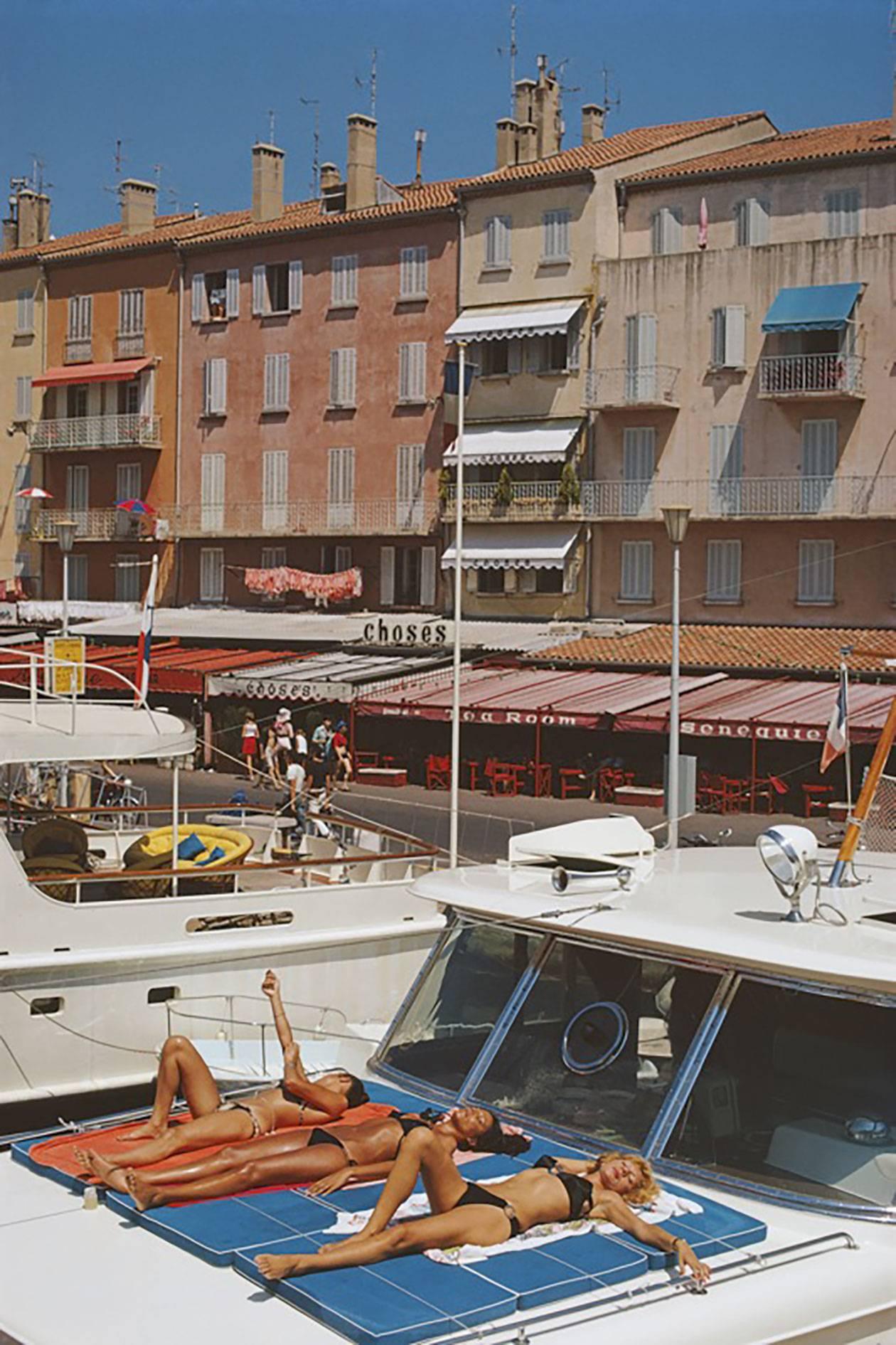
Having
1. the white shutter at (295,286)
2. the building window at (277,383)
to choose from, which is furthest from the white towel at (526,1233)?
the white shutter at (295,286)

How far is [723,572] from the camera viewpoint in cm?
3947

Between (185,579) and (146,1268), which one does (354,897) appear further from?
(185,579)

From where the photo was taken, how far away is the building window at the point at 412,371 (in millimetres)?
44312

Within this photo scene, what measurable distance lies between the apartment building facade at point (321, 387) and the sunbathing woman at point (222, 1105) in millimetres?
36218

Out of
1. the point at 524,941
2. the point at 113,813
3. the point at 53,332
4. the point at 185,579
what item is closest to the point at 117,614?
the point at 185,579

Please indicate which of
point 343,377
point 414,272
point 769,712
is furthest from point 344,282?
point 769,712

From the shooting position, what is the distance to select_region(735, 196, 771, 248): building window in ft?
132

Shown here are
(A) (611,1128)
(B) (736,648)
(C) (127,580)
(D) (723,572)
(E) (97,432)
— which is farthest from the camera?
(E) (97,432)

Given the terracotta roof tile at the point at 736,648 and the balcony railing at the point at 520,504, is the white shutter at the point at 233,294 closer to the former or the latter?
the balcony railing at the point at 520,504

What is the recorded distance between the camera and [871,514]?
3706cm

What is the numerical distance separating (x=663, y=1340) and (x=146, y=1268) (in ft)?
5.65

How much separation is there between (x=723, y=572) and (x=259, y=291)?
1563cm

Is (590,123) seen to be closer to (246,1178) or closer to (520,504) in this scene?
(520,504)

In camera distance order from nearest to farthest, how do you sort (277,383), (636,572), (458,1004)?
(458,1004) < (636,572) < (277,383)
